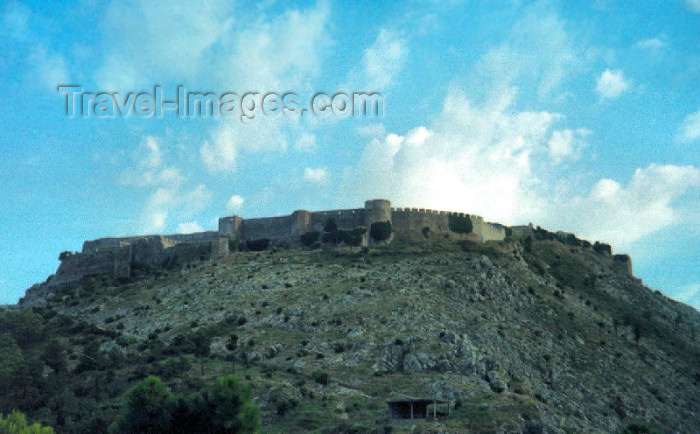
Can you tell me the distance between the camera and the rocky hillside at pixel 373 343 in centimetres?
4562

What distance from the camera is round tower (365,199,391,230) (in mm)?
73562

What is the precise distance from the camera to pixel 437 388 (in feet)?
153

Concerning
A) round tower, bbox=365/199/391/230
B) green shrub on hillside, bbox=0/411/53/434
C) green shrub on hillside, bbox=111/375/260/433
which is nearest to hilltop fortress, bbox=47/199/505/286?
round tower, bbox=365/199/391/230

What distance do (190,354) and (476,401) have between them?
19.7 m

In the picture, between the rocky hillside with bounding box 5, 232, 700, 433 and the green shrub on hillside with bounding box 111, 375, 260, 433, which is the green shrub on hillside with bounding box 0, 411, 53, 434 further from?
the rocky hillside with bounding box 5, 232, 700, 433

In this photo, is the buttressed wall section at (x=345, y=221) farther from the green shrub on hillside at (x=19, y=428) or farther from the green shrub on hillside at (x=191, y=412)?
the green shrub on hillside at (x=19, y=428)

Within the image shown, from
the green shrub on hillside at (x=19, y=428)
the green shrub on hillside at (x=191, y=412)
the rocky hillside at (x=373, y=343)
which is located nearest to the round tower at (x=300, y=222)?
the rocky hillside at (x=373, y=343)

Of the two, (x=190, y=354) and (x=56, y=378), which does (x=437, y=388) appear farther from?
(x=56, y=378)

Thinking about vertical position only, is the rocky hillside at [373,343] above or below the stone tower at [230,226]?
below

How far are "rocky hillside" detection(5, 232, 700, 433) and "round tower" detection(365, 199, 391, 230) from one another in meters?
3.14

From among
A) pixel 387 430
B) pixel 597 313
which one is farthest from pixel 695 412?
pixel 387 430

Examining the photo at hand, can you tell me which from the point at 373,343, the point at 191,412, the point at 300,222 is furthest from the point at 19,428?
the point at 300,222

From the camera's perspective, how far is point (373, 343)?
168 ft

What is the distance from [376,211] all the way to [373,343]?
2404 centimetres
